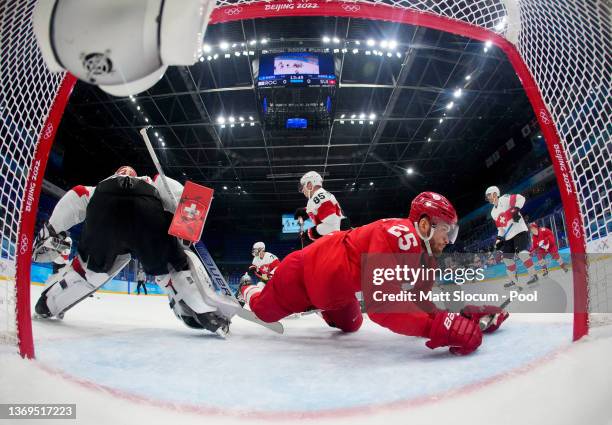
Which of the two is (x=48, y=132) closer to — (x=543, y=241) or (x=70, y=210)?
(x=70, y=210)

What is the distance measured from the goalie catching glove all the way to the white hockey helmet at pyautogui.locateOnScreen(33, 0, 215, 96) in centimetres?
138

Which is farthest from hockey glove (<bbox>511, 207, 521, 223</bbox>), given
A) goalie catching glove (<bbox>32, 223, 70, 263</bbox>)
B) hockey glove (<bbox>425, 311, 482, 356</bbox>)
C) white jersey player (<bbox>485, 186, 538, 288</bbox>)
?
goalie catching glove (<bbox>32, 223, 70, 263</bbox>)

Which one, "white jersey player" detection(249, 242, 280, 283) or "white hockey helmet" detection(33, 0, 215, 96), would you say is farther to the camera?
"white jersey player" detection(249, 242, 280, 283)

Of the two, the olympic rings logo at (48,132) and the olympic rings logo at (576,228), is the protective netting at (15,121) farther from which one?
the olympic rings logo at (576,228)

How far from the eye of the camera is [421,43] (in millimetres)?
7770

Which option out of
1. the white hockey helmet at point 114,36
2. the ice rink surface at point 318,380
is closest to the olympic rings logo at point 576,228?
the ice rink surface at point 318,380

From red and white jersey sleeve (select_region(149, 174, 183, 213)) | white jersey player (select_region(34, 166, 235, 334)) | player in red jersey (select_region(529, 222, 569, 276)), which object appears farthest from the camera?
player in red jersey (select_region(529, 222, 569, 276))

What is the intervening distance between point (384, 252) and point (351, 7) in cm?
92

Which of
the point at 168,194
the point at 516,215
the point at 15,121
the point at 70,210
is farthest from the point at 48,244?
the point at 516,215

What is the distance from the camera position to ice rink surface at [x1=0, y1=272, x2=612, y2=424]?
0.70 meters

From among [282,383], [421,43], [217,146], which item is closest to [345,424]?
[282,383]

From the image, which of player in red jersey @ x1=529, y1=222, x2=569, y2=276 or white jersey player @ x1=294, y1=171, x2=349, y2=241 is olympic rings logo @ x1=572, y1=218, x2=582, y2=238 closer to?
white jersey player @ x1=294, y1=171, x2=349, y2=241

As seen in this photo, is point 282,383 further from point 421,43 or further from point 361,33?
point 421,43

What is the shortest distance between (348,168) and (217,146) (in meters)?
5.11
